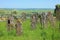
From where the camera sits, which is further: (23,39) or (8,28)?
(8,28)

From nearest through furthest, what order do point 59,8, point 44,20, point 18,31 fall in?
point 18,31, point 44,20, point 59,8

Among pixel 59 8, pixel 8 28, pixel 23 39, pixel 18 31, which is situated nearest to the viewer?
pixel 23 39

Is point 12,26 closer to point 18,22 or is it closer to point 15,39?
point 18,22

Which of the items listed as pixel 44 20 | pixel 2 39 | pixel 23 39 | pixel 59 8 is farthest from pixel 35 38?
pixel 59 8

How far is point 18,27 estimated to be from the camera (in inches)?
627

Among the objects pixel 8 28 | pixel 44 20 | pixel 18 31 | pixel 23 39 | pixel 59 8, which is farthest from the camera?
pixel 59 8

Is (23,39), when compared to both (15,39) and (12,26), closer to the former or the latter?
(15,39)

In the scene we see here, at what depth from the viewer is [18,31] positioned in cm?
1573

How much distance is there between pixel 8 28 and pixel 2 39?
15.8 ft

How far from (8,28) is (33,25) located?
199 cm

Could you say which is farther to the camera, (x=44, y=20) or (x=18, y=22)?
(x=44, y=20)

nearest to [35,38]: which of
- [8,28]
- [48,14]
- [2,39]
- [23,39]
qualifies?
[23,39]

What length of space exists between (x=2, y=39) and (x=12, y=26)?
5.07 m

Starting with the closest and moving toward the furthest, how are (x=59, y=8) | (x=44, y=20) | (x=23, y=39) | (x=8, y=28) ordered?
1. (x=23, y=39)
2. (x=8, y=28)
3. (x=44, y=20)
4. (x=59, y=8)
